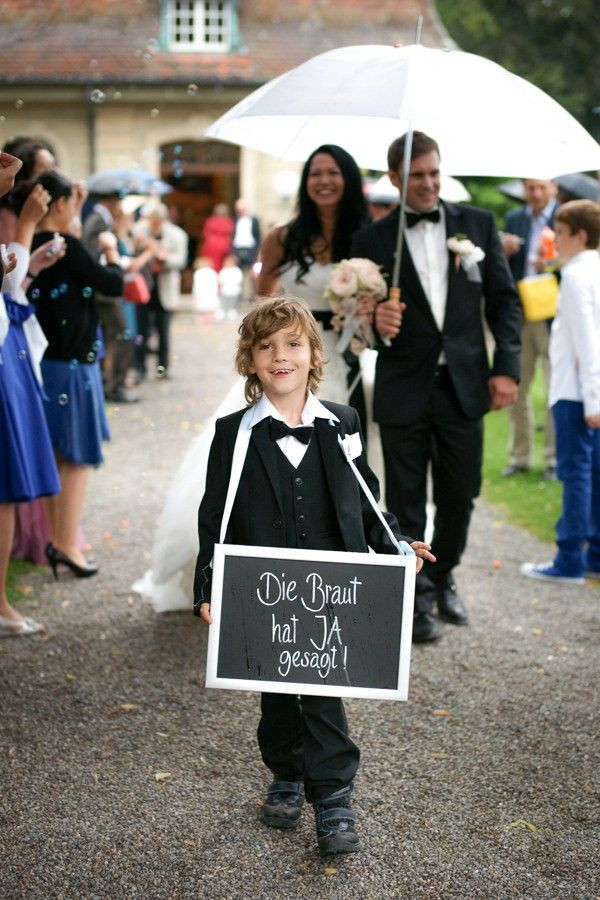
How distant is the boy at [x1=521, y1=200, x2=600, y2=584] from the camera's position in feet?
20.4

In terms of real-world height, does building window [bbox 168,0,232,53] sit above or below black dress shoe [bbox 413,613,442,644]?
above

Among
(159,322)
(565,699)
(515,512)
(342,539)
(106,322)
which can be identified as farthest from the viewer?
(159,322)

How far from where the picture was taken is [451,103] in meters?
4.52

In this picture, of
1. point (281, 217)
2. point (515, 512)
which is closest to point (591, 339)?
point (515, 512)

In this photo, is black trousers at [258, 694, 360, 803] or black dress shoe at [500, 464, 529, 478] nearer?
black trousers at [258, 694, 360, 803]

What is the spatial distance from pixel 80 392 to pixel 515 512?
156 inches

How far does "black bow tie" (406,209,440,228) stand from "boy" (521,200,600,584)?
4.57ft

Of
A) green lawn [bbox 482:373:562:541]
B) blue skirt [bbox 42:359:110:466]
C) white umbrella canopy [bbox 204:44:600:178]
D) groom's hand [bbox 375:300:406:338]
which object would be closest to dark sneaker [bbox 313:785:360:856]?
groom's hand [bbox 375:300:406:338]

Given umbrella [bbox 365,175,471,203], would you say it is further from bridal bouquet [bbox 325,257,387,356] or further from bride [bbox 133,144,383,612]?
bridal bouquet [bbox 325,257,387,356]

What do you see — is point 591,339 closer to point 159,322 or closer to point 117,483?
point 117,483

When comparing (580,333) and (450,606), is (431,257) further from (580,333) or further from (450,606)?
(450,606)

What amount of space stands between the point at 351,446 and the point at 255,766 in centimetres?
141

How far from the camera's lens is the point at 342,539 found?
348 centimetres

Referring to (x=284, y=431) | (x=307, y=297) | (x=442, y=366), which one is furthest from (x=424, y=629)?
(x=284, y=431)
